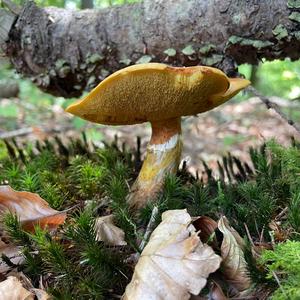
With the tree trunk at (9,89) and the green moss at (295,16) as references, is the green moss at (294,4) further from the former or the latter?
the tree trunk at (9,89)

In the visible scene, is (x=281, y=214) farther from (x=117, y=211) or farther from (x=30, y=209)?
(x=30, y=209)

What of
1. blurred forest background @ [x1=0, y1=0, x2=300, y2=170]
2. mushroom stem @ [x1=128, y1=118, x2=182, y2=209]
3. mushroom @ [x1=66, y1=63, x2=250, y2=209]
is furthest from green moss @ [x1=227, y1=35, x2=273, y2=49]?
Answer: blurred forest background @ [x1=0, y1=0, x2=300, y2=170]

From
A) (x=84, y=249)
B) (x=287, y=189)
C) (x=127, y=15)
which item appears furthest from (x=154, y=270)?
(x=127, y=15)

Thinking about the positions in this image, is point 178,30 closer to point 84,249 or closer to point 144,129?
point 84,249

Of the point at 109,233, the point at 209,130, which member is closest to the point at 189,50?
the point at 109,233

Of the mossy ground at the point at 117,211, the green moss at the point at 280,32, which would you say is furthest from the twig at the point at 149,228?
the green moss at the point at 280,32
